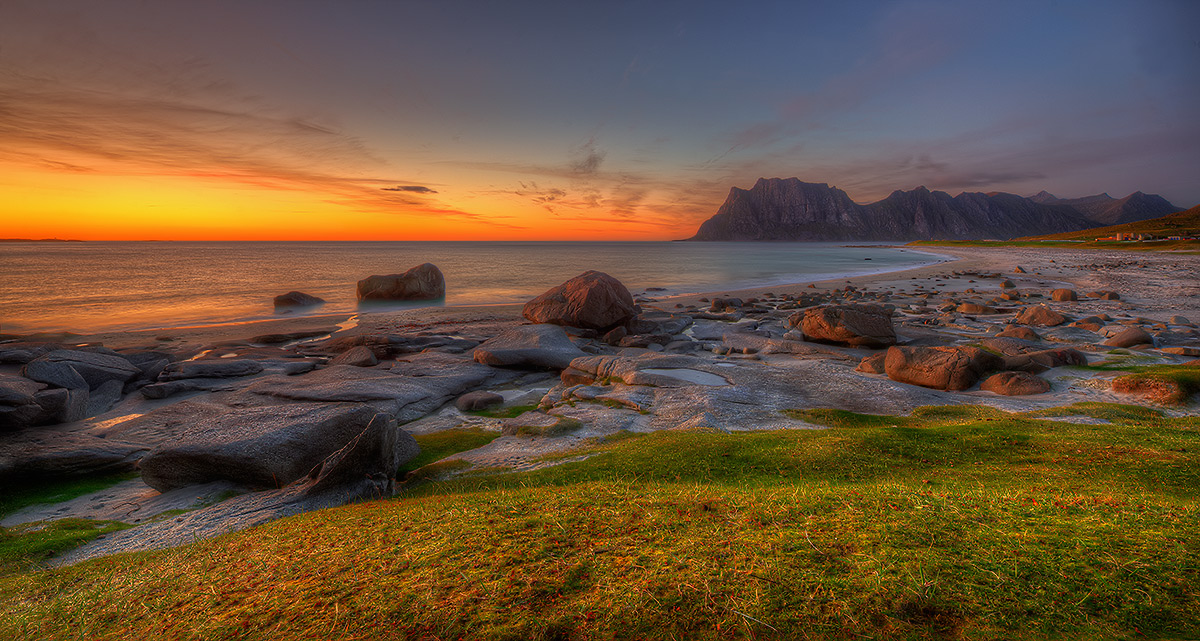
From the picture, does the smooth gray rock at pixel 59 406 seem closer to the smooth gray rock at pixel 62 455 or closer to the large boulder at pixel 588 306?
the smooth gray rock at pixel 62 455

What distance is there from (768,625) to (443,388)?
1548 centimetres

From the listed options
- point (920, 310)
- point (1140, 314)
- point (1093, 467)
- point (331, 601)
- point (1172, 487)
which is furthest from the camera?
point (920, 310)

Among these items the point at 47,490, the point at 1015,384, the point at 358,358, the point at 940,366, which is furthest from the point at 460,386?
the point at 1015,384

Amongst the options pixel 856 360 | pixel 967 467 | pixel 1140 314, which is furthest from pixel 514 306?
pixel 1140 314

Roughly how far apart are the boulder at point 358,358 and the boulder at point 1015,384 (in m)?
21.3

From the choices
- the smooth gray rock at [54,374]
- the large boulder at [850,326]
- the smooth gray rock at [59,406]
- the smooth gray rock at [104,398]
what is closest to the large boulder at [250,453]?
the smooth gray rock at [59,406]

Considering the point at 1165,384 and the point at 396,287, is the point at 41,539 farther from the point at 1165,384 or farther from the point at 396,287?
the point at 396,287

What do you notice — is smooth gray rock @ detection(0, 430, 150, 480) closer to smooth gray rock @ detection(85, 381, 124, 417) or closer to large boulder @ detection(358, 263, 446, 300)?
smooth gray rock @ detection(85, 381, 124, 417)

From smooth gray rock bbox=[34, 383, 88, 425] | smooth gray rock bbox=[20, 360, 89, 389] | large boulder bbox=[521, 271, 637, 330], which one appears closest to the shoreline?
large boulder bbox=[521, 271, 637, 330]

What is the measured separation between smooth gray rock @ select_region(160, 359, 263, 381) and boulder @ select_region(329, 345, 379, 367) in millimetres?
2763

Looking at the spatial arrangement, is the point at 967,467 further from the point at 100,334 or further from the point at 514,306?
the point at 100,334

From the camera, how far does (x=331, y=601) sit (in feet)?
11.8

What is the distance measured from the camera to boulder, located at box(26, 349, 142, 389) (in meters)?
16.3

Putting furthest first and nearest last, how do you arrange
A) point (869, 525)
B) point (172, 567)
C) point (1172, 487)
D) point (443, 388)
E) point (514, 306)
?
1. point (514, 306)
2. point (443, 388)
3. point (1172, 487)
4. point (172, 567)
5. point (869, 525)
